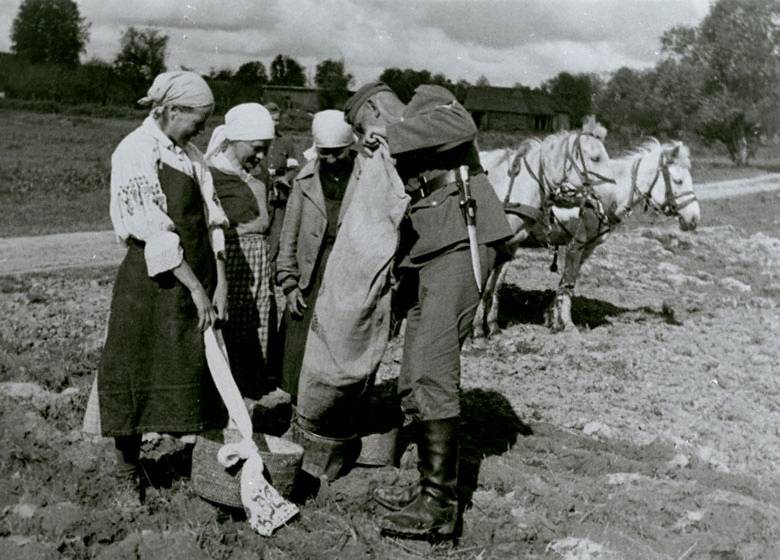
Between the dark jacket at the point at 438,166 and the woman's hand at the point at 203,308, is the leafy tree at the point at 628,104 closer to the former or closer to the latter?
the dark jacket at the point at 438,166

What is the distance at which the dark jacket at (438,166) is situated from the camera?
3980mm

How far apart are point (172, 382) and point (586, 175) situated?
540 centimetres

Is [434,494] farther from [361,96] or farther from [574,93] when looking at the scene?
[574,93]

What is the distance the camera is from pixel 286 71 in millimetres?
54688

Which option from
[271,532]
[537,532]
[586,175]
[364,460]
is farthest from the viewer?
[586,175]

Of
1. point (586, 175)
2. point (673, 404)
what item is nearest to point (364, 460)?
point (673, 404)

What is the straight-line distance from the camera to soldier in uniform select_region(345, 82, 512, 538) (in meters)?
3.98

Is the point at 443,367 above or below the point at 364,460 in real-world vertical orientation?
above

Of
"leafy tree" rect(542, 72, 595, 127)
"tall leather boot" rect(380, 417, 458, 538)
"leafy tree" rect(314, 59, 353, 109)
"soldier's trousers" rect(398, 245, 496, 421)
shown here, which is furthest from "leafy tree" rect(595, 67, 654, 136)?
"tall leather boot" rect(380, 417, 458, 538)

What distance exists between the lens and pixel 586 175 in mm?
8312

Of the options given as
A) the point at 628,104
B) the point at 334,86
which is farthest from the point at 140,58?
the point at 334,86

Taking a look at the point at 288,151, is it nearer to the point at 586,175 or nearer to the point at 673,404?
the point at 586,175

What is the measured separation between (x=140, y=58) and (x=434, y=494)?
46.6 meters

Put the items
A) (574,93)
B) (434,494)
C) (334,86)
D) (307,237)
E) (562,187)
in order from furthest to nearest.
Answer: (574,93)
(334,86)
(562,187)
(307,237)
(434,494)
